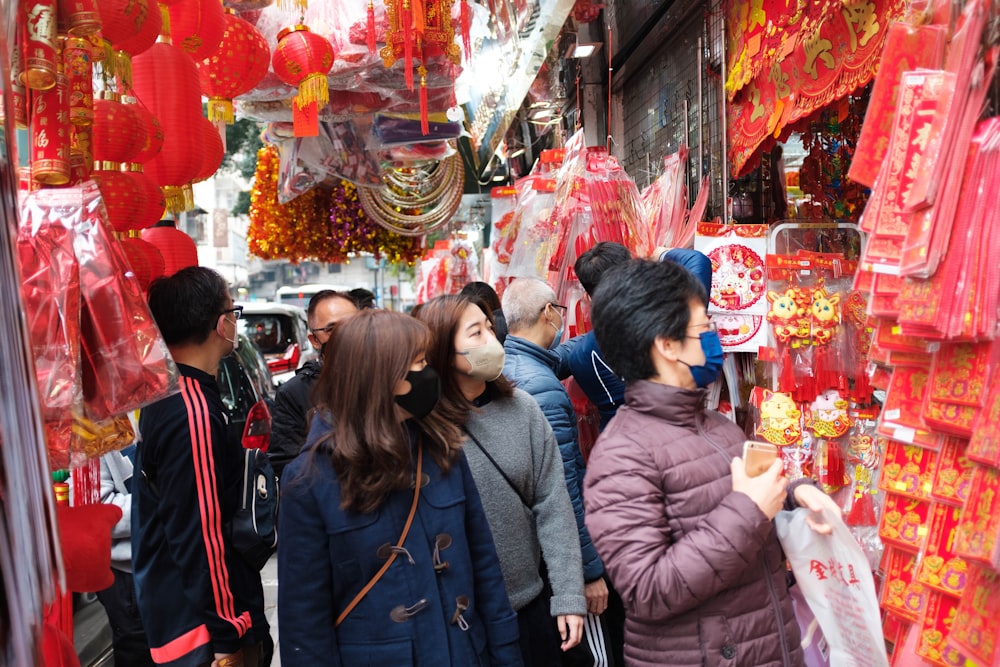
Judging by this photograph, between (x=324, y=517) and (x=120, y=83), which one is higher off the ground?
(x=120, y=83)

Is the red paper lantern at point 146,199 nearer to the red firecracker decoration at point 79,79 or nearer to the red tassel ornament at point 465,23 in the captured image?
the red firecracker decoration at point 79,79

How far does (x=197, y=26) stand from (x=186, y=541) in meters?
2.32

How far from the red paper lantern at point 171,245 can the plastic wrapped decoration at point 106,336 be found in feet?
6.49

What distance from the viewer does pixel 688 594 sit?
1.78 m

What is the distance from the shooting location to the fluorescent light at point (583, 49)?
6.00 metres

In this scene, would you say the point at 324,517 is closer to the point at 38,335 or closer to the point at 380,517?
the point at 380,517

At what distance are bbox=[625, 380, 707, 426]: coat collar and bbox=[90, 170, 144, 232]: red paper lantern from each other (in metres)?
1.78

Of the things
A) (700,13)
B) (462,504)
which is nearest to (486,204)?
(700,13)

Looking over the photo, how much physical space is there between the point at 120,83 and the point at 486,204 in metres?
8.89

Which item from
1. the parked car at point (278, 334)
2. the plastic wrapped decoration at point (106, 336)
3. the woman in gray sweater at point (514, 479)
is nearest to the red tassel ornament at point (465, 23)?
the woman in gray sweater at point (514, 479)

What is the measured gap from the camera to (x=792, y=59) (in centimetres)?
311

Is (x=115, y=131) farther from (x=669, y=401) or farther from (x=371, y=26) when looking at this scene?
(x=371, y=26)

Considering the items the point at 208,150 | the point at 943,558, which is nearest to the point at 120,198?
the point at 208,150

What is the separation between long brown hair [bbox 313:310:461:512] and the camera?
6.81ft
